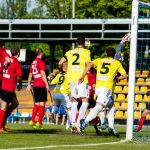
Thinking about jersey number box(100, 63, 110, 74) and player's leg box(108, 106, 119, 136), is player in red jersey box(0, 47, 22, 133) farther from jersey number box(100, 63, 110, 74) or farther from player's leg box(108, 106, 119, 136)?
player's leg box(108, 106, 119, 136)

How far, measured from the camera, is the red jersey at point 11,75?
705 inches

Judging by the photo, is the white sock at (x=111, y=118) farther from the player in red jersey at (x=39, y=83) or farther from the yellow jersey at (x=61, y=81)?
the yellow jersey at (x=61, y=81)

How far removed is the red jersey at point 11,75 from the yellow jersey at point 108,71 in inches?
70.8

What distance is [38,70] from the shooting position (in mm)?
21656

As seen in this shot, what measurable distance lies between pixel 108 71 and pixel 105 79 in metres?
0.19

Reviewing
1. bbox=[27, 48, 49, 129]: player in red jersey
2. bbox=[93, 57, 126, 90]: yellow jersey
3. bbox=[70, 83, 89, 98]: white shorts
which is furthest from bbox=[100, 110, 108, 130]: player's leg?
bbox=[27, 48, 49, 129]: player in red jersey

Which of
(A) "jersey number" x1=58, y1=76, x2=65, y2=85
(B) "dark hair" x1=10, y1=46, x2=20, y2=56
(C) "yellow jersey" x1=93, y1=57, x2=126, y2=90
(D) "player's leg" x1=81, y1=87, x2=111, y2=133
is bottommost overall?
(D) "player's leg" x1=81, y1=87, x2=111, y2=133

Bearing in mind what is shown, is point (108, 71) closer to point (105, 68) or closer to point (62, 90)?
point (105, 68)

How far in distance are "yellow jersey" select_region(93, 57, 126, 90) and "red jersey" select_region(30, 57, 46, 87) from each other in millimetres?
4076

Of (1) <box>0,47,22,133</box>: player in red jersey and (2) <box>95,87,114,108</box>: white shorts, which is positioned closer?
(2) <box>95,87,114,108</box>: white shorts

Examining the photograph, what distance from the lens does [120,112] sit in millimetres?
31719

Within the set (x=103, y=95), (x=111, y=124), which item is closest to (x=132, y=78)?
(x=103, y=95)

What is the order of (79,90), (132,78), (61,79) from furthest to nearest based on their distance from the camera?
1. (61,79)
2. (79,90)
3. (132,78)

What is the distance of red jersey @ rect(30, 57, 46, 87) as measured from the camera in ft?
70.7
